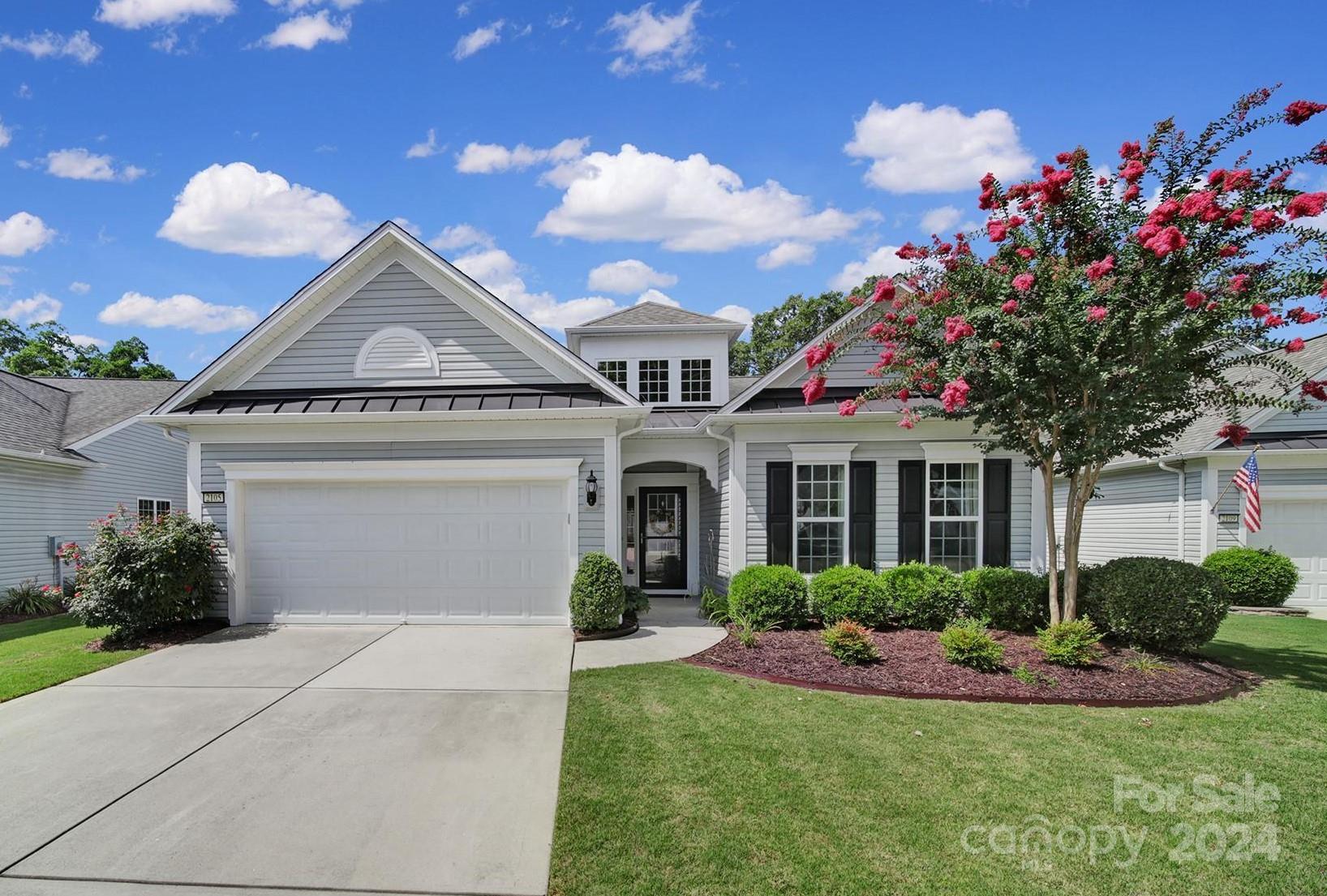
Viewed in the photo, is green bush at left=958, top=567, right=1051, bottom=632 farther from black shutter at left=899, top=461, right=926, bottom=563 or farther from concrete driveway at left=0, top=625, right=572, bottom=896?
concrete driveway at left=0, top=625, right=572, bottom=896

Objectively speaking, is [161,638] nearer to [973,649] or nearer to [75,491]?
[75,491]

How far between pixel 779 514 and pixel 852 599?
6.30 ft

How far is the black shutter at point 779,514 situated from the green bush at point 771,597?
3.78 ft

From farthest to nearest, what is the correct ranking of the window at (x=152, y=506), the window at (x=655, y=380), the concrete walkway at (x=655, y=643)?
the window at (x=152, y=506) < the window at (x=655, y=380) < the concrete walkway at (x=655, y=643)

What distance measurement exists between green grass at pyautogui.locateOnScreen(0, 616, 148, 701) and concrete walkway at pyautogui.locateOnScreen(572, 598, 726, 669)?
551cm

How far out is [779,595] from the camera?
895cm

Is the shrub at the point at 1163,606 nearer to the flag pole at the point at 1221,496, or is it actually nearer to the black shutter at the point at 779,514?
the black shutter at the point at 779,514

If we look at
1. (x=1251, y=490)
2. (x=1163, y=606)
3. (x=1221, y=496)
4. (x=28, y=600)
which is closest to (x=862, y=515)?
(x=1163, y=606)

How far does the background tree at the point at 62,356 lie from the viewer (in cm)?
3316

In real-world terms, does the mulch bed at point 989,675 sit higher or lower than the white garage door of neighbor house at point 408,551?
lower

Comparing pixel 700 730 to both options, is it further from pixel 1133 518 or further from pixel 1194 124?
pixel 1133 518

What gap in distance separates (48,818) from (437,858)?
261cm

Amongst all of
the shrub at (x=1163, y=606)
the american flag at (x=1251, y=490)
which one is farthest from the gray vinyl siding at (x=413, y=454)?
the american flag at (x=1251, y=490)

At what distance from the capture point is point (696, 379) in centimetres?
1394
